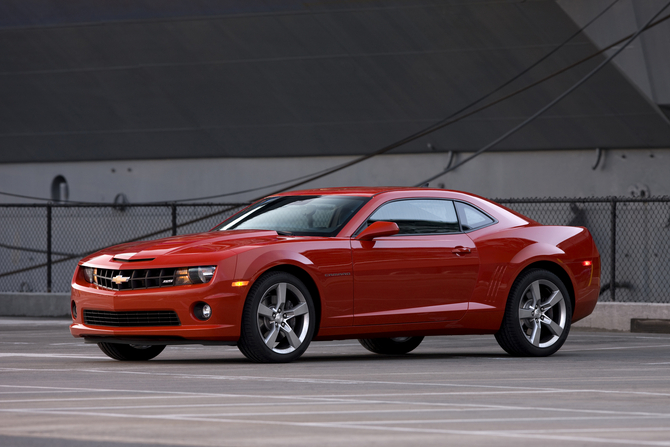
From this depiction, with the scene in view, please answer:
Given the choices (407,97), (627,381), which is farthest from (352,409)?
(407,97)

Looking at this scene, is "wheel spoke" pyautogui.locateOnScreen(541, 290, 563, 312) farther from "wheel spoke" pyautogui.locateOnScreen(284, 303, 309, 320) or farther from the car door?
"wheel spoke" pyautogui.locateOnScreen(284, 303, 309, 320)

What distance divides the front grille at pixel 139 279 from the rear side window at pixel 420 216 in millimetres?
1784

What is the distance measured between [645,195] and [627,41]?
3.38 meters

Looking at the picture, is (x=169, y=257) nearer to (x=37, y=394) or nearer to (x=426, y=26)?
(x=37, y=394)

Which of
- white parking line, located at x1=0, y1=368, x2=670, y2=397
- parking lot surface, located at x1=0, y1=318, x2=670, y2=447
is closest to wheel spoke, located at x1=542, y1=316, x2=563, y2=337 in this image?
parking lot surface, located at x1=0, y1=318, x2=670, y2=447

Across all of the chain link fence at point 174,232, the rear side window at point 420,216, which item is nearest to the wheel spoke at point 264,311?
the rear side window at point 420,216

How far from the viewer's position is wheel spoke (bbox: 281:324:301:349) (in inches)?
395

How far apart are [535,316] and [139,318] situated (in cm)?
352

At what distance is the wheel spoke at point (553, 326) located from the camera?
11.4 meters

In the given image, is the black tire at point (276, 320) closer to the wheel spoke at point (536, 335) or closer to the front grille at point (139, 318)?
the front grille at point (139, 318)

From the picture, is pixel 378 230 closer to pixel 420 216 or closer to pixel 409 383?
pixel 420 216

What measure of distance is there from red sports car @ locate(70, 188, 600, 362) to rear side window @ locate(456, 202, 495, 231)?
1cm

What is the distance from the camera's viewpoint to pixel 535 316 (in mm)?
11344

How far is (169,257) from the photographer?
9922 millimetres
